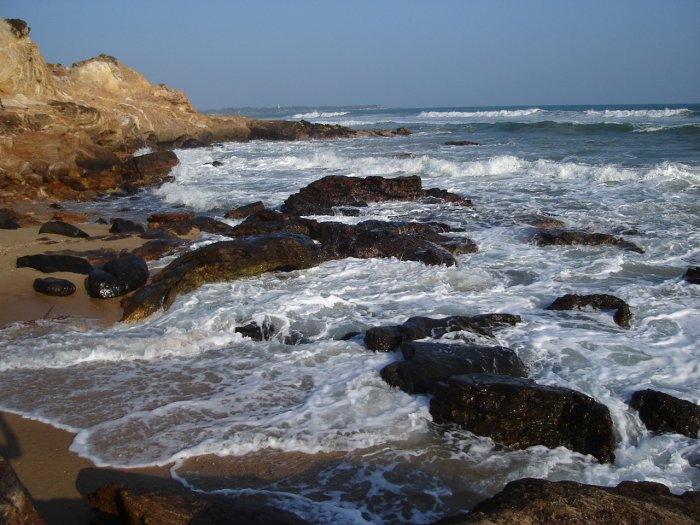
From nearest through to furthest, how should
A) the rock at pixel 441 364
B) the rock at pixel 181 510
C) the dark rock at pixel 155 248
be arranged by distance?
1. the rock at pixel 181 510
2. the rock at pixel 441 364
3. the dark rock at pixel 155 248

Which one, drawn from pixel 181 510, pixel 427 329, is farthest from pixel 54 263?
pixel 181 510

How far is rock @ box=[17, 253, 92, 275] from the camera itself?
764cm

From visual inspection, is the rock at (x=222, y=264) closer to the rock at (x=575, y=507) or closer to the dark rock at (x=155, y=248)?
the dark rock at (x=155, y=248)

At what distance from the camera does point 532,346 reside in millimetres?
5246

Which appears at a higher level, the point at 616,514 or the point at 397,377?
the point at 616,514

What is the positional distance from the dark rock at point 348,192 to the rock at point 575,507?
31.9 ft

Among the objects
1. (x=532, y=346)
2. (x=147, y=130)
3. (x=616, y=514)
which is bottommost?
(x=532, y=346)

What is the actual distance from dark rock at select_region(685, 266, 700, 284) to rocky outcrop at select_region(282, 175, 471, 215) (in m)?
5.81

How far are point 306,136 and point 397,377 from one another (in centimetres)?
3654

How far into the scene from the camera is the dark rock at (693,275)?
22.9 ft

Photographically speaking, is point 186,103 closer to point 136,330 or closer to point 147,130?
point 147,130

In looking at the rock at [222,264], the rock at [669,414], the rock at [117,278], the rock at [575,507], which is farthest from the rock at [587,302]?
the rock at [117,278]

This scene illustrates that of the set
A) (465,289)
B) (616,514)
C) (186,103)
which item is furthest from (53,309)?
(186,103)

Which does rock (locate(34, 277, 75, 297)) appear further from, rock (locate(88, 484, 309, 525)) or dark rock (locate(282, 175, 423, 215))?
dark rock (locate(282, 175, 423, 215))
